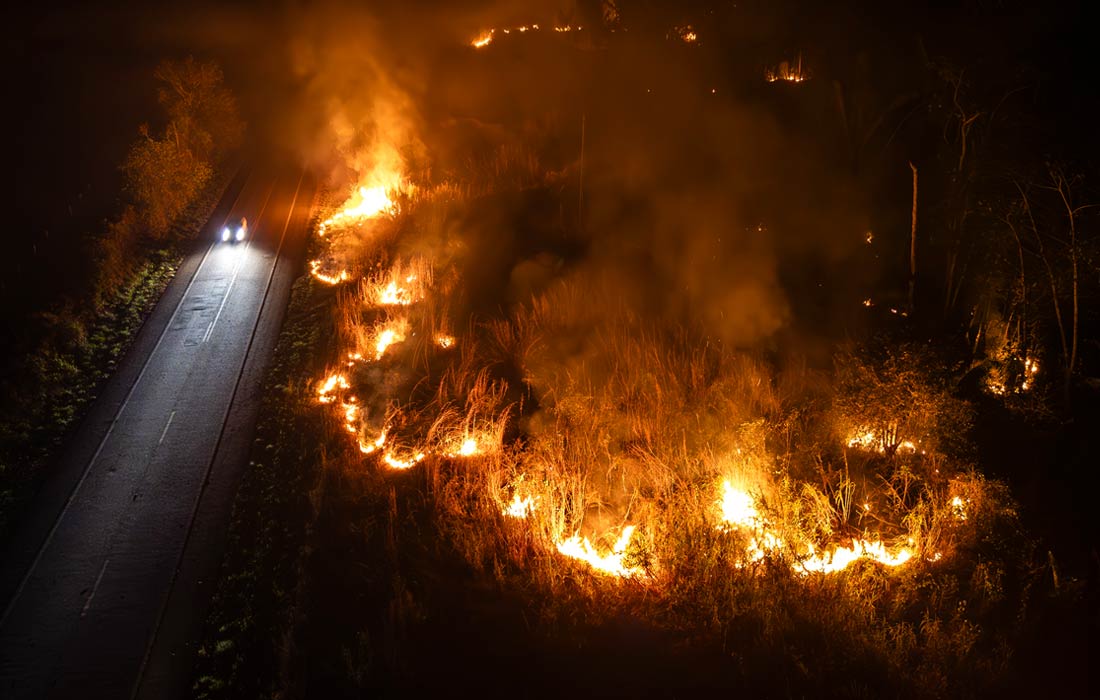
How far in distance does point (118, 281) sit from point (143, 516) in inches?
455

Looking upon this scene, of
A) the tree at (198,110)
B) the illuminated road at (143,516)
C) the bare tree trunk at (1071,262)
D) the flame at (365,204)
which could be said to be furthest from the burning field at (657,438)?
the tree at (198,110)

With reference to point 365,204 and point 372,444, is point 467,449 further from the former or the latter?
point 365,204

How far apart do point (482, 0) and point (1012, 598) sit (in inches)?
1519

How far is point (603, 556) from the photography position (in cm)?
→ 996

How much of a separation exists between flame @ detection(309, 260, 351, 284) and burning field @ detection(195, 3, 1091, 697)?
119 mm

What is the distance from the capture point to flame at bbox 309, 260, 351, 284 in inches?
790

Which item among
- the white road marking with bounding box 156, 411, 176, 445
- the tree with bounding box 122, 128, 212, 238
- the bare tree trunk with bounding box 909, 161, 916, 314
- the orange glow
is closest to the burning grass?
the bare tree trunk with bounding box 909, 161, 916, 314

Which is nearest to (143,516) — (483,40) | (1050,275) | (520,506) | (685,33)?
(520,506)

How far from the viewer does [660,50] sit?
21.3 metres

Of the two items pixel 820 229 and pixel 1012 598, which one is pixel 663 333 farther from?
pixel 1012 598

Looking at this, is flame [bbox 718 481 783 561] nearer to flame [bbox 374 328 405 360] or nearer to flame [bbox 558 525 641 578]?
flame [bbox 558 525 641 578]

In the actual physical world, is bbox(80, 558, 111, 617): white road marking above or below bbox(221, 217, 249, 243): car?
below

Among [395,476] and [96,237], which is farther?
[96,237]

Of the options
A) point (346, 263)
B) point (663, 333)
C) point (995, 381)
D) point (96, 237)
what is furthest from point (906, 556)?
point (96, 237)
